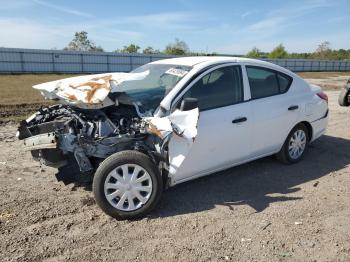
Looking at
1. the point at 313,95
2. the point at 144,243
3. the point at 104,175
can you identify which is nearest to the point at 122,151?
the point at 104,175

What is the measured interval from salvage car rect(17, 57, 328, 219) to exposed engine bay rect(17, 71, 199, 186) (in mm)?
11

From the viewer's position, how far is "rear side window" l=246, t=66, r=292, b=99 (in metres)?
5.26

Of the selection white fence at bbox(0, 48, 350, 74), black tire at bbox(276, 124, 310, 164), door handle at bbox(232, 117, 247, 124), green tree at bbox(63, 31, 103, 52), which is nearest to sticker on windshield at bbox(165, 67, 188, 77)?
door handle at bbox(232, 117, 247, 124)

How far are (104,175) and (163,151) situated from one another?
71cm

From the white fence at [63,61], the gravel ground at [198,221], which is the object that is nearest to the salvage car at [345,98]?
the gravel ground at [198,221]

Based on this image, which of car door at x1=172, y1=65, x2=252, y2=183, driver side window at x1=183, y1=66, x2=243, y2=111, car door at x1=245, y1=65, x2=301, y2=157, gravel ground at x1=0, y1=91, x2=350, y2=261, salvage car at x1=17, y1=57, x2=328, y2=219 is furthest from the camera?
car door at x1=245, y1=65, x2=301, y2=157

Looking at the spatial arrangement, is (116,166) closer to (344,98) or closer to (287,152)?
(287,152)

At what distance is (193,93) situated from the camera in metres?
4.62

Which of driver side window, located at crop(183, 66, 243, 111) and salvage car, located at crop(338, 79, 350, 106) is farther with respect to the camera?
salvage car, located at crop(338, 79, 350, 106)

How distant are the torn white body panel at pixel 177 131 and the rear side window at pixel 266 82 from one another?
55.7 inches

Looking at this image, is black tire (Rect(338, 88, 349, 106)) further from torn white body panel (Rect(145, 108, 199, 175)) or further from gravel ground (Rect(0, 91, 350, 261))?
torn white body panel (Rect(145, 108, 199, 175))

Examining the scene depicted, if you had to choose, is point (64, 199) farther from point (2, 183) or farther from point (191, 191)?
point (191, 191)

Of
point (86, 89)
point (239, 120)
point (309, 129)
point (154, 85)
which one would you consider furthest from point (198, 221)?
point (309, 129)

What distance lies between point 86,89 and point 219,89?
1.68 m
